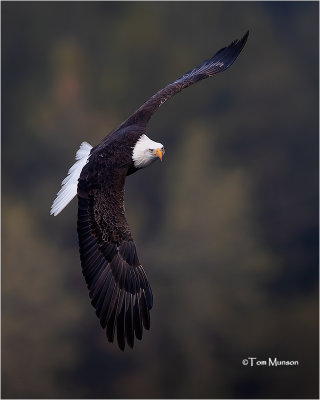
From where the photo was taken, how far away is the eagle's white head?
20.3 ft

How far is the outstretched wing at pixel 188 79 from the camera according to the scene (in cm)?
668

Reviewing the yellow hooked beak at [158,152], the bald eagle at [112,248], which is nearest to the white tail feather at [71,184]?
the bald eagle at [112,248]

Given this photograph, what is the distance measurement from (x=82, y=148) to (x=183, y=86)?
1071mm

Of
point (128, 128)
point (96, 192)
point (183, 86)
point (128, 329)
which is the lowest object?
point (128, 329)

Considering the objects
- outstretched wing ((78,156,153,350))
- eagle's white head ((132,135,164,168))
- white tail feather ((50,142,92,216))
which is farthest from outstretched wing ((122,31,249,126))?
outstretched wing ((78,156,153,350))

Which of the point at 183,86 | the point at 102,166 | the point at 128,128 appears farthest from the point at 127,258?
the point at 183,86

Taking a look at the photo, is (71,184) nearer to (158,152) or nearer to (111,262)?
(158,152)

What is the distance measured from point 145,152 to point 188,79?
147 centimetres

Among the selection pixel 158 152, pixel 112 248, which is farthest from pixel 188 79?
pixel 112 248

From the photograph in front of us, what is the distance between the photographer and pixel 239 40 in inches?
314

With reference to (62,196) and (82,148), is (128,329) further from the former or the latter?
(82,148)

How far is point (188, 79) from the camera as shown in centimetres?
743

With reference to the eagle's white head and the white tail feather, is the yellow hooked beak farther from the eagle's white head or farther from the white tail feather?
the white tail feather

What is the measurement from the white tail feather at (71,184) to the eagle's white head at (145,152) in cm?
54
